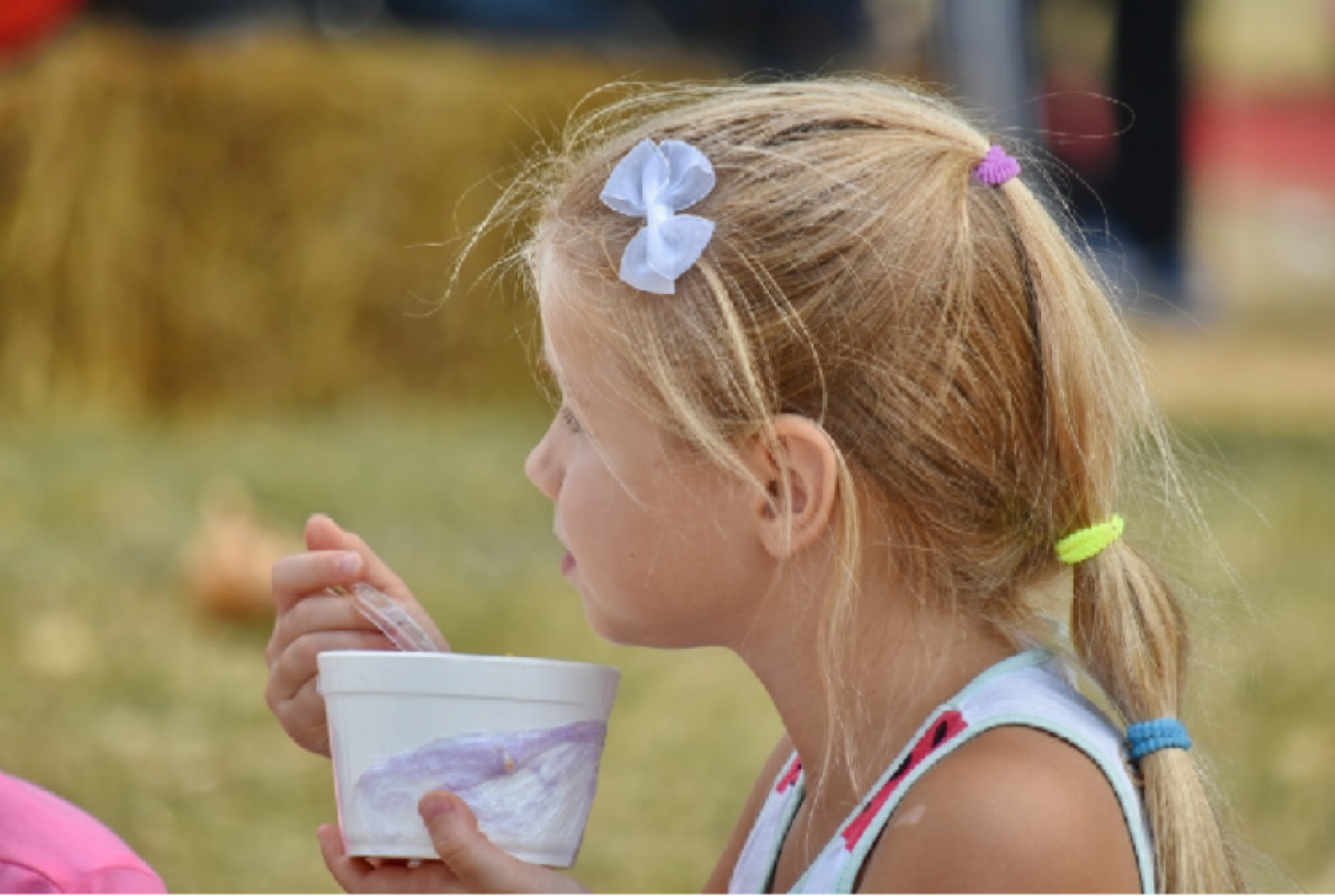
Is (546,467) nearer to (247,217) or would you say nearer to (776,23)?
(247,217)

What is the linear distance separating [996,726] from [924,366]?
0.99ft

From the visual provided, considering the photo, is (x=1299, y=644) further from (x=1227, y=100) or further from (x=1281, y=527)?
(x=1227, y=100)

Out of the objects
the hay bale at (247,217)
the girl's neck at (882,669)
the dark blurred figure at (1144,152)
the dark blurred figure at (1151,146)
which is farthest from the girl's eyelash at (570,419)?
the dark blurred figure at (1151,146)

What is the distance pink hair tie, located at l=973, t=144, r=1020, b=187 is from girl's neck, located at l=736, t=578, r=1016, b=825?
362 millimetres

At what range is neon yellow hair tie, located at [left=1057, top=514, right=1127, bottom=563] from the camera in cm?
164

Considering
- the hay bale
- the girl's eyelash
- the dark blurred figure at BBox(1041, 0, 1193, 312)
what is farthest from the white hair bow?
the dark blurred figure at BBox(1041, 0, 1193, 312)

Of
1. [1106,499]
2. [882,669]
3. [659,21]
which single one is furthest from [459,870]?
[659,21]

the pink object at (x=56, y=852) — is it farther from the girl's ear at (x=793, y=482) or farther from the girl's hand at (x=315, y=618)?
the girl's ear at (x=793, y=482)

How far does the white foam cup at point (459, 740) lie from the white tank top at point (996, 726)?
0.77ft

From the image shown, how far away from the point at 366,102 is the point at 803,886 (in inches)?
230

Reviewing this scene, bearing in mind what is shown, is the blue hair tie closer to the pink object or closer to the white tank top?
the white tank top

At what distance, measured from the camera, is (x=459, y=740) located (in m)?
1.50

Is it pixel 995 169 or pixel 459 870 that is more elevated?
pixel 995 169

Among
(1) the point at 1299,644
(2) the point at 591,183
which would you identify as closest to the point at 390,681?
(2) the point at 591,183
